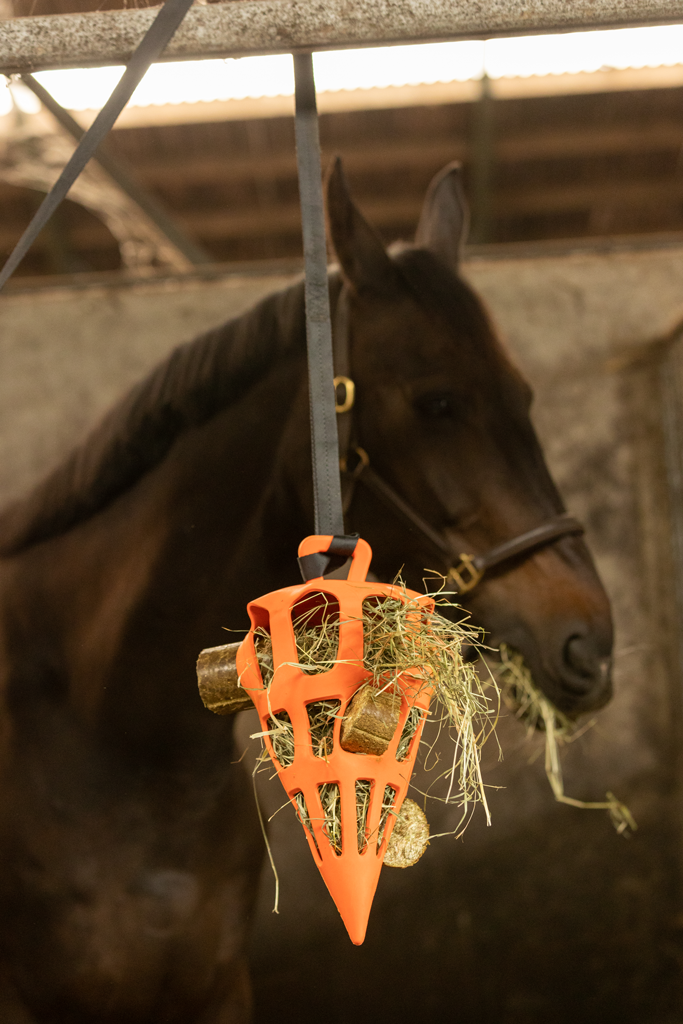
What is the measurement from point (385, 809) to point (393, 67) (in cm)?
214

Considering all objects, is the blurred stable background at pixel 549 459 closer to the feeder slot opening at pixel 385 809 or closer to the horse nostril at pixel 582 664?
the horse nostril at pixel 582 664

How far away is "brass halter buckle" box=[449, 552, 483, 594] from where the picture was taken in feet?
3.05

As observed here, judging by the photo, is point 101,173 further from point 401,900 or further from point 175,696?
point 401,900

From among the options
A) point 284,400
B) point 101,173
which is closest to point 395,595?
point 284,400

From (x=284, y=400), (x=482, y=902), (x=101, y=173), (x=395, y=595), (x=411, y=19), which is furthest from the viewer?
(x=101, y=173)

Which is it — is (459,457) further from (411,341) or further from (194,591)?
(194,591)

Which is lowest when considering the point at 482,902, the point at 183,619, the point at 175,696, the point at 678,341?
the point at 482,902

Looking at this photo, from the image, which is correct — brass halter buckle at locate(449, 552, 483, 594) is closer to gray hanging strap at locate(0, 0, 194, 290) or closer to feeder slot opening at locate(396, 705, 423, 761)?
feeder slot opening at locate(396, 705, 423, 761)

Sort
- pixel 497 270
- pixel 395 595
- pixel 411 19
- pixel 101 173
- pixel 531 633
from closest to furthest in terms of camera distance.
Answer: pixel 395 595, pixel 411 19, pixel 531 633, pixel 497 270, pixel 101 173

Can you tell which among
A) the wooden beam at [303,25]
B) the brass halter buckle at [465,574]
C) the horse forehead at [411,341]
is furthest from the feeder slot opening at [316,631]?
the wooden beam at [303,25]

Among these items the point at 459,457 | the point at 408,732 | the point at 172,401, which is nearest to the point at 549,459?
the point at 459,457

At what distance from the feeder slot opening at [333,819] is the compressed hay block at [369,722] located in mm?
42

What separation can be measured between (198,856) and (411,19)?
1185mm

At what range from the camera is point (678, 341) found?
1.59 metres
